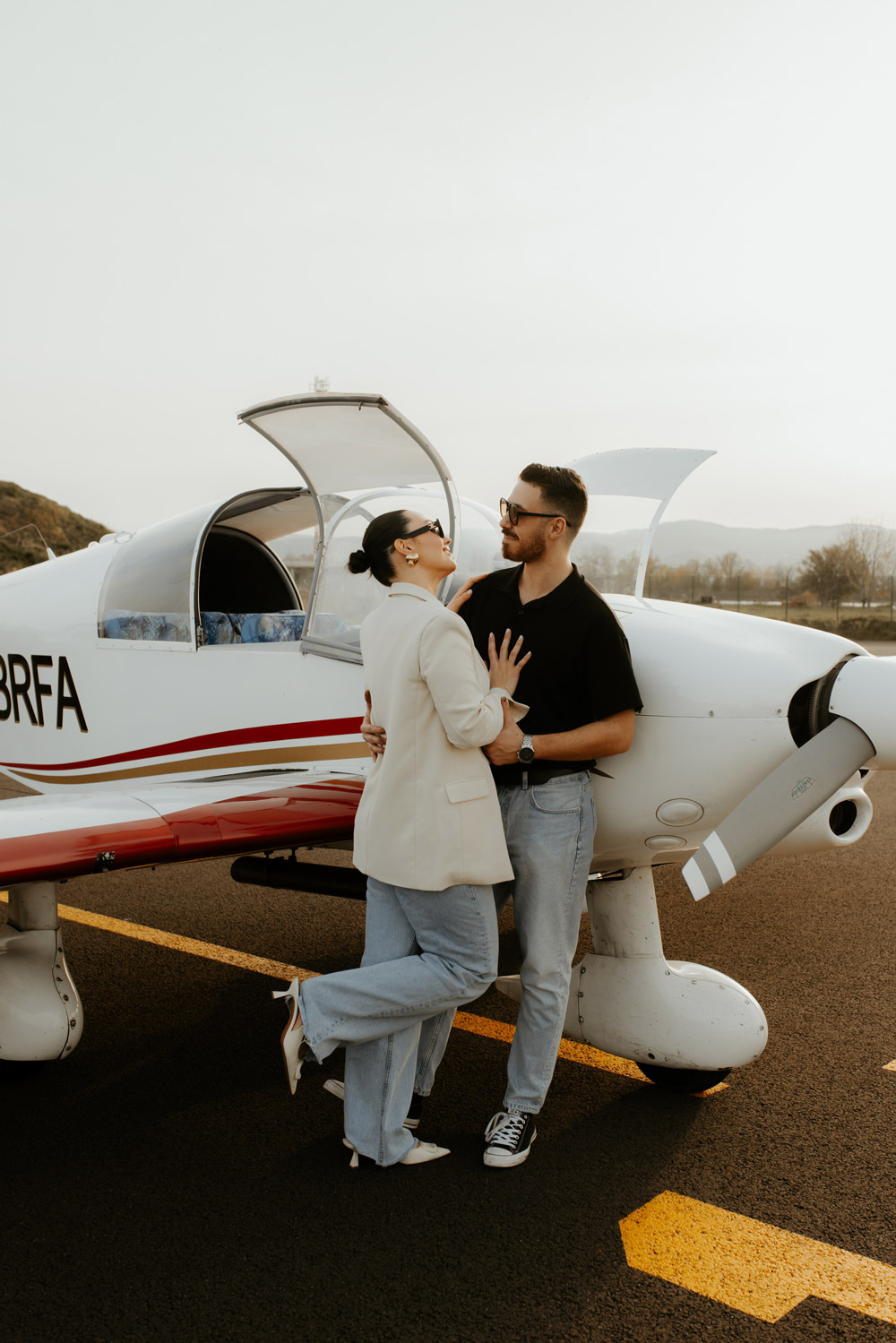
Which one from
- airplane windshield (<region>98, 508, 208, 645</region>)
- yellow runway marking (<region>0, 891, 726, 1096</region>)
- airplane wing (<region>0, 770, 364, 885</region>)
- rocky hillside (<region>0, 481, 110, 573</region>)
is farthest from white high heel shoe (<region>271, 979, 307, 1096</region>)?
rocky hillside (<region>0, 481, 110, 573</region>)

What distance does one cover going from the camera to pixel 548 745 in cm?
244

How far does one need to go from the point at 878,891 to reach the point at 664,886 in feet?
3.50

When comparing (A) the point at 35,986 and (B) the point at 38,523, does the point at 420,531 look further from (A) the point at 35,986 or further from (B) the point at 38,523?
(B) the point at 38,523

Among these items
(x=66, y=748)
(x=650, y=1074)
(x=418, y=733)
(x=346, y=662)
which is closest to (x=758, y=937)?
(x=650, y=1074)

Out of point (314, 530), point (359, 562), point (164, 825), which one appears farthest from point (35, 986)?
point (314, 530)

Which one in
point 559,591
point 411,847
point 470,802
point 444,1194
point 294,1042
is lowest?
point 444,1194

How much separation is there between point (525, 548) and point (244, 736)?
5.10 ft

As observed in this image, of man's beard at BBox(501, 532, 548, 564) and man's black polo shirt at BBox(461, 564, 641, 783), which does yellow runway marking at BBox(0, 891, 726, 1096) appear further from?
man's beard at BBox(501, 532, 548, 564)

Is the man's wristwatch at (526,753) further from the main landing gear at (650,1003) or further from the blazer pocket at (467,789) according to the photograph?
the main landing gear at (650,1003)

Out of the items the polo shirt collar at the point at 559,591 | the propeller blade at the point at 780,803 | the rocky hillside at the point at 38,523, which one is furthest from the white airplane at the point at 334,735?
the rocky hillside at the point at 38,523

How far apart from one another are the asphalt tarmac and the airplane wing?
80cm

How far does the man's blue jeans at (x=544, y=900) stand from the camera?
8.23ft

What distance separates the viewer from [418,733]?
2.36 m

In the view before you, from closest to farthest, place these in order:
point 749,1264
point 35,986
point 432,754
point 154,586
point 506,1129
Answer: point 749,1264 → point 432,754 → point 506,1129 → point 35,986 → point 154,586
